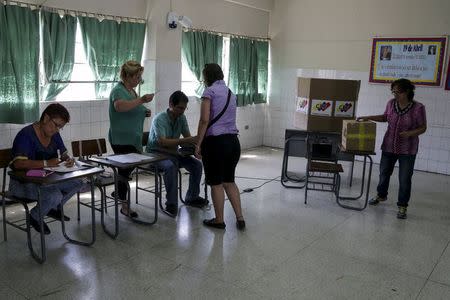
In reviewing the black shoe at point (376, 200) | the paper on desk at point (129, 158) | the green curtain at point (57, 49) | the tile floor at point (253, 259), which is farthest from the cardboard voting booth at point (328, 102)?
the green curtain at point (57, 49)

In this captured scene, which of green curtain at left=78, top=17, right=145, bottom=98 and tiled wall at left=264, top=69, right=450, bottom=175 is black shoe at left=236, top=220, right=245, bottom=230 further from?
tiled wall at left=264, top=69, right=450, bottom=175

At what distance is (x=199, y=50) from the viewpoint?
6.07m

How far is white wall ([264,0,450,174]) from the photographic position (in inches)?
238

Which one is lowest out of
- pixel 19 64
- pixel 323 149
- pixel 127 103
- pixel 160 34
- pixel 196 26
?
pixel 323 149

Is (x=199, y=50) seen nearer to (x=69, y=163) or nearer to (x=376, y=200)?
(x=376, y=200)

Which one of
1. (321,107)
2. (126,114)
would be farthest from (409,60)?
(126,114)

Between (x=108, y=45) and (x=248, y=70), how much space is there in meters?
2.78

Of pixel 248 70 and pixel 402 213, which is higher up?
pixel 248 70

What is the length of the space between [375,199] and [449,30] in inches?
114

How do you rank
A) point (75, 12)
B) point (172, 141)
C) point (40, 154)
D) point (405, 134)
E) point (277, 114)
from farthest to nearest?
point (277, 114)
point (75, 12)
point (405, 134)
point (172, 141)
point (40, 154)

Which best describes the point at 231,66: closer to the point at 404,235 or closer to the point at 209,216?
the point at 209,216

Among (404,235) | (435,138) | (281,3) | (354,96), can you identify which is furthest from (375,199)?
(281,3)

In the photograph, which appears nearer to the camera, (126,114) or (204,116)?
(204,116)

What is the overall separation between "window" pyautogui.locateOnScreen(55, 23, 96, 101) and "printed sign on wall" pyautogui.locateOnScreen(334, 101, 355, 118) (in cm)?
280
